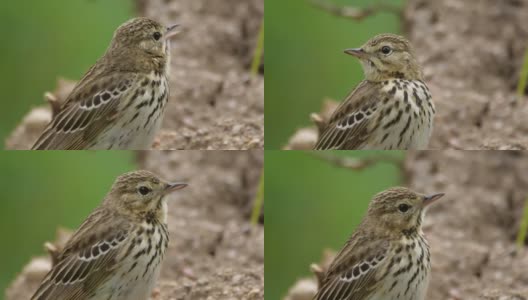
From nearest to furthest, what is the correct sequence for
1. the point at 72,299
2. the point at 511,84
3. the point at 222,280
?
the point at 72,299 < the point at 222,280 < the point at 511,84

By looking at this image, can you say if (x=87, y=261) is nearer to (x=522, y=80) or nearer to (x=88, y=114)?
(x=88, y=114)

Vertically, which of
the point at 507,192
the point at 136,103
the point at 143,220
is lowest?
the point at 143,220

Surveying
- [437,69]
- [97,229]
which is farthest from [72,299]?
[437,69]

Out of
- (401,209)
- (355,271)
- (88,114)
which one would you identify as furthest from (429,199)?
(88,114)

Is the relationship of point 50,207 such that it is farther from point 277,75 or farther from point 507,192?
point 507,192

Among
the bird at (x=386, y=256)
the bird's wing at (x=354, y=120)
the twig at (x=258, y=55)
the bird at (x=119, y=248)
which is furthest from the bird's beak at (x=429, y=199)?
the twig at (x=258, y=55)
